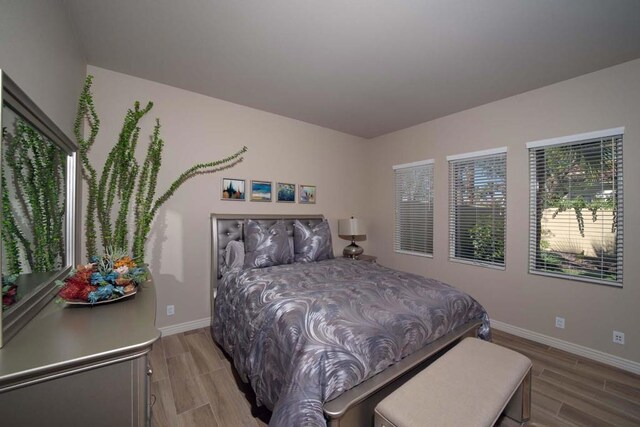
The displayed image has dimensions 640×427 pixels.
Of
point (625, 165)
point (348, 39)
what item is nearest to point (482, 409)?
point (348, 39)

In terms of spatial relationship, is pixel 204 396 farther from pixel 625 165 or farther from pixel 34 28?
pixel 625 165

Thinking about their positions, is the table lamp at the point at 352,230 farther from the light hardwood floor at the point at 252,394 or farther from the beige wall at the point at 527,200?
the light hardwood floor at the point at 252,394

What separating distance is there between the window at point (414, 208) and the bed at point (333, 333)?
156 cm

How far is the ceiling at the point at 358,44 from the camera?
5.72ft

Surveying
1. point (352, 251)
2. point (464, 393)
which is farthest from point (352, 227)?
point (464, 393)

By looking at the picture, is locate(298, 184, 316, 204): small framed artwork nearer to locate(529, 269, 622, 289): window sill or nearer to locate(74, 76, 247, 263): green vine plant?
locate(74, 76, 247, 263): green vine plant

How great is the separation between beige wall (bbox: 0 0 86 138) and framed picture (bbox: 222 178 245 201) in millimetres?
1424

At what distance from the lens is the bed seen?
4.16ft

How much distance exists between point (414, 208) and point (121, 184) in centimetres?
371

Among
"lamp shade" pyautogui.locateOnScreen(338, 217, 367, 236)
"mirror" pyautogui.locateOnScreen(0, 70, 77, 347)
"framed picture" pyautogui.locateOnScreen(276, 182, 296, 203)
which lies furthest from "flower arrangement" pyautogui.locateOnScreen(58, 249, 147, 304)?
"lamp shade" pyautogui.locateOnScreen(338, 217, 367, 236)

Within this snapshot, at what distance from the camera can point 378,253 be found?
448cm

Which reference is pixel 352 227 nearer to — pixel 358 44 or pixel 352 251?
pixel 352 251

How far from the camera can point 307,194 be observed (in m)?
3.91

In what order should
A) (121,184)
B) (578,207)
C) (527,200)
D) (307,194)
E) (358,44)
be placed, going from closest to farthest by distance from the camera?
(358,44) < (121,184) < (578,207) < (527,200) < (307,194)
